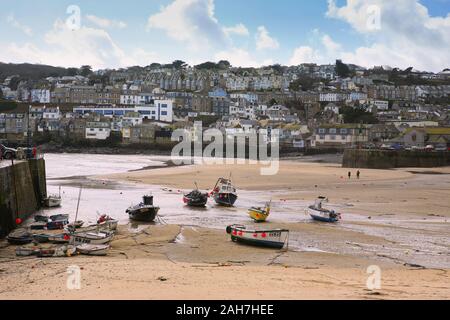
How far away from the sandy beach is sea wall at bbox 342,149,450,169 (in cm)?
2636

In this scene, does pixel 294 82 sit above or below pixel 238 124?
above

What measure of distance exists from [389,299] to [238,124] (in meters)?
95.2

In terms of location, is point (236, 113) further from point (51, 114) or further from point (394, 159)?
point (394, 159)

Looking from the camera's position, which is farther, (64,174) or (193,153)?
(193,153)

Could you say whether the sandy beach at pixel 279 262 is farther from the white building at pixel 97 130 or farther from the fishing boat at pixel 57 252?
the white building at pixel 97 130

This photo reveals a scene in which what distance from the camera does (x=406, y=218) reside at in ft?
87.2

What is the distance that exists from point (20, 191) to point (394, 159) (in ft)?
137

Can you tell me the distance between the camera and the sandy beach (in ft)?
38.4

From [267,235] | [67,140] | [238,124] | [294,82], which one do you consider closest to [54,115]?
[67,140]

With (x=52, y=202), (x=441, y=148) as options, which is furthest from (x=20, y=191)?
(x=441, y=148)

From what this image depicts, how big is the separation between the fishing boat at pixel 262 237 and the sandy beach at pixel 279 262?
1.32ft

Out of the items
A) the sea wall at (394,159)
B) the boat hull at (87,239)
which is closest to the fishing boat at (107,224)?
the boat hull at (87,239)

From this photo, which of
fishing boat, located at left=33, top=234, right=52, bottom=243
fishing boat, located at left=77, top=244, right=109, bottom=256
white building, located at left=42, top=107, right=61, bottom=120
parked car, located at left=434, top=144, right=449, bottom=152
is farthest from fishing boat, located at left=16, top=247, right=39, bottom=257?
white building, located at left=42, top=107, right=61, bottom=120

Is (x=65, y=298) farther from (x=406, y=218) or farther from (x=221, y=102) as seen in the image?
(x=221, y=102)
